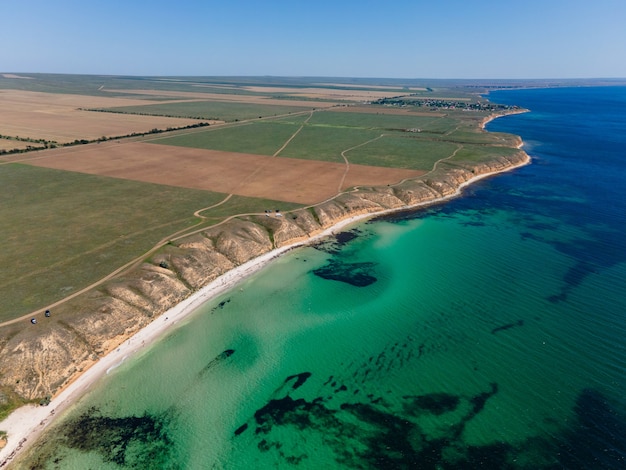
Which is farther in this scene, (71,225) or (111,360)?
(71,225)

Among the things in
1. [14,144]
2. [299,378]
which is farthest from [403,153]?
[14,144]

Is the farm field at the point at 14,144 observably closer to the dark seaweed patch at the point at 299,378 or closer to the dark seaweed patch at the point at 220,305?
the dark seaweed patch at the point at 220,305

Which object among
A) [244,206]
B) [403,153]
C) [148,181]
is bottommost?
[244,206]

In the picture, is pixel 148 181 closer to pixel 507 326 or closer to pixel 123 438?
pixel 123 438

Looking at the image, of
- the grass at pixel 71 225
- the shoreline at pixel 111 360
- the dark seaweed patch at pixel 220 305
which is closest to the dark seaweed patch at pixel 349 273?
the shoreline at pixel 111 360

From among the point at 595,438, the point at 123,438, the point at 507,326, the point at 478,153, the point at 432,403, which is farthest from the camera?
the point at 478,153

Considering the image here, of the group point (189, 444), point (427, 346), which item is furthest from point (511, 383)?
point (189, 444)
